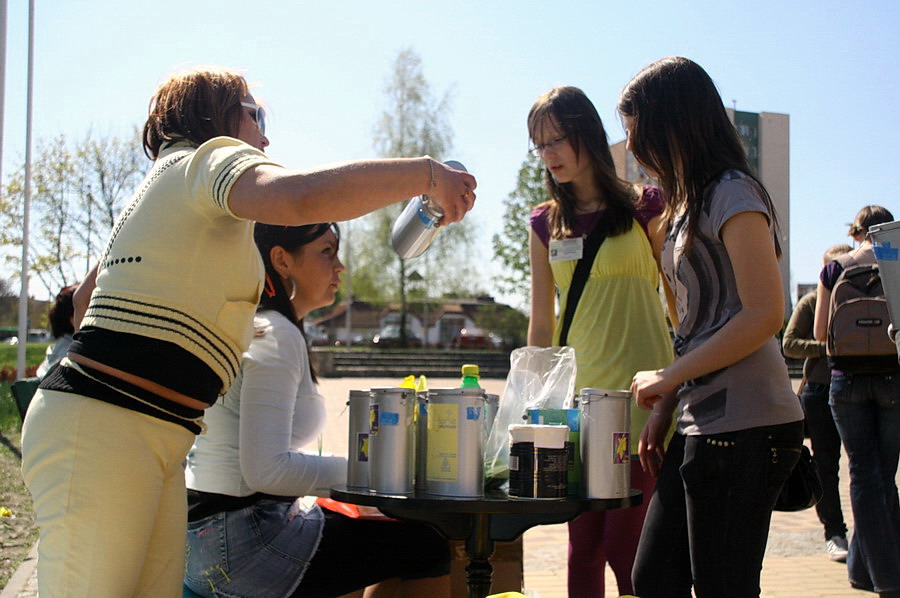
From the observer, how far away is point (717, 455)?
217 cm

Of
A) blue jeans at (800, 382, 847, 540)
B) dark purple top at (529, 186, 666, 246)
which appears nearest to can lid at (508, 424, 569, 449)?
dark purple top at (529, 186, 666, 246)

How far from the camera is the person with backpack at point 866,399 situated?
4.25 meters

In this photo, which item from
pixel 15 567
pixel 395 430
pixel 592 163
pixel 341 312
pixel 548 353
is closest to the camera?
pixel 395 430

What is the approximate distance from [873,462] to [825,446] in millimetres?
1136

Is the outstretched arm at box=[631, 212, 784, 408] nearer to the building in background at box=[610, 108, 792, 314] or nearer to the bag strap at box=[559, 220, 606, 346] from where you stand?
the bag strap at box=[559, 220, 606, 346]

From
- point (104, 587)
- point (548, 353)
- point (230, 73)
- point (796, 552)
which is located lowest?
point (796, 552)

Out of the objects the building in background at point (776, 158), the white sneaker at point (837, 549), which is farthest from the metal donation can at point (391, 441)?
the white sneaker at point (837, 549)

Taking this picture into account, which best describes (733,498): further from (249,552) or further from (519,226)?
(519,226)

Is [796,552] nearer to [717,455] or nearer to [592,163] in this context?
[592,163]

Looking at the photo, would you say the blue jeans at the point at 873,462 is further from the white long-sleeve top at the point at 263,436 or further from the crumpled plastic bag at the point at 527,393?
the white long-sleeve top at the point at 263,436

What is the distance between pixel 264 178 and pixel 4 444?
8341 millimetres

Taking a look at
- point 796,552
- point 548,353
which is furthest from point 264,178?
point 796,552

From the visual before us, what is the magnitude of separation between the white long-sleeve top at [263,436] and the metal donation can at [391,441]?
39cm

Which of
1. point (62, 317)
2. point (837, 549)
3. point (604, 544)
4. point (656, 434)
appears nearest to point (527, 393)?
point (656, 434)
